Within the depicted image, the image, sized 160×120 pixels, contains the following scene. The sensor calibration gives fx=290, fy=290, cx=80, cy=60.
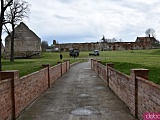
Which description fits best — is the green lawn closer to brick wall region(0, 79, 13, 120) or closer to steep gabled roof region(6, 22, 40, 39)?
brick wall region(0, 79, 13, 120)

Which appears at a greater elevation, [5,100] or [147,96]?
[147,96]

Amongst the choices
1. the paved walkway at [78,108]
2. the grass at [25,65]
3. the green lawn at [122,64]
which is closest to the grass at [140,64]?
the green lawn at [122,64]

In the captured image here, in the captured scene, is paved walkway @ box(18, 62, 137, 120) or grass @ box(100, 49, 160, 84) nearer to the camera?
paved walkway @ box(18, 62, 137, 120)

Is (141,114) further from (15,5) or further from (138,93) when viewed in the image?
(15,5)

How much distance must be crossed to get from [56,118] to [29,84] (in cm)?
319

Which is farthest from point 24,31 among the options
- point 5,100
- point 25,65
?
point 5,100

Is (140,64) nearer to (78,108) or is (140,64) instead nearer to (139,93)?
(78,108)

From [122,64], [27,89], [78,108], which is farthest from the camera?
[122,64]

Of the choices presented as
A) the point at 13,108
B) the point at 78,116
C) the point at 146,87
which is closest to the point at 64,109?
the point at 78,116

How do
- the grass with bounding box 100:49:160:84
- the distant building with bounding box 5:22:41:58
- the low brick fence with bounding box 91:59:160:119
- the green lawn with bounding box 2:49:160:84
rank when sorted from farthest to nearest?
the distant building with bounding box 5:22:41:58, the green lawn with bounding box 2:49:160:84, the grass with bounding box 100:49:160:84, the low brick fence with bounding box 91:59:160:119

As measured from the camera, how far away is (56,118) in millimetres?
8938

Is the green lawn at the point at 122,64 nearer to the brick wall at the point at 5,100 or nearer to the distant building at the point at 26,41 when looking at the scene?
the brick wall at the point at 5,100

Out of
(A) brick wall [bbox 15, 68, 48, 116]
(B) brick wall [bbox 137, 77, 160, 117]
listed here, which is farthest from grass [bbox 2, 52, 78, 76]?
(B) brick wall [bbox 137, 77, 160, 117]

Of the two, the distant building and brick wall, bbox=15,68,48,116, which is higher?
the distant building
